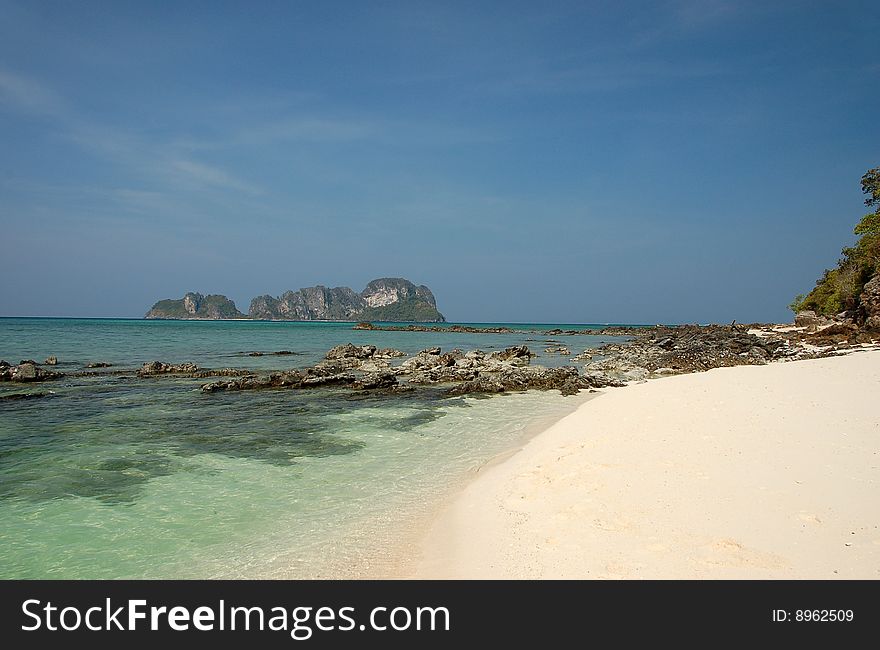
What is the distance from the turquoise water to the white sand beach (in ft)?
3.79

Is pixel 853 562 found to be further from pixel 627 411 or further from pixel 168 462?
pixel 168 462

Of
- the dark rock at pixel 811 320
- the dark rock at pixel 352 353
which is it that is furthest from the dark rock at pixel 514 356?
the dark rock at pixel 811 320

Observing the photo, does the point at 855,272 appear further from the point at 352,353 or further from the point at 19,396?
the point at 19,396

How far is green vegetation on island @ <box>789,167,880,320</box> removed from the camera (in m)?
36.2

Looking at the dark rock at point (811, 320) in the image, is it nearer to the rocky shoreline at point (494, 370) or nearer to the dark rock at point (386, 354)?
the rocky shoreline at point (494, 370)

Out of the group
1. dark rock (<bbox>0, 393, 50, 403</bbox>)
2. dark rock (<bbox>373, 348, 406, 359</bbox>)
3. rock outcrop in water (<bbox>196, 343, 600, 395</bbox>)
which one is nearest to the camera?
dark rock (<bbox>0, 393, 50, 403</bbox>)

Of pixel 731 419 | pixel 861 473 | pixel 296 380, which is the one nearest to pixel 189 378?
pixel 296 380

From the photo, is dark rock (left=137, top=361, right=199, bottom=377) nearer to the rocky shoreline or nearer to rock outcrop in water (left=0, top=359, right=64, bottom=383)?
the rocky shoreline

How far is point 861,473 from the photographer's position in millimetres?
5840

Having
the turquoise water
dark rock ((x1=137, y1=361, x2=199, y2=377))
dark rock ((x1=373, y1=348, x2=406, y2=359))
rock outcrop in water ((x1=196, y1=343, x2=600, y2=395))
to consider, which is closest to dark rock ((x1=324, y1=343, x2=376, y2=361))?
dark rock ((x1=373, y1=348, x2=406, y2=359))

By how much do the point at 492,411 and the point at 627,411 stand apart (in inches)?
201

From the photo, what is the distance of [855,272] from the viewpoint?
40156 mm

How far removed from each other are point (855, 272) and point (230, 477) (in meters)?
51.7
